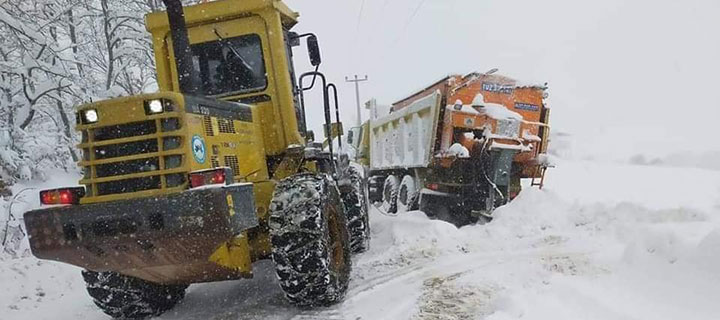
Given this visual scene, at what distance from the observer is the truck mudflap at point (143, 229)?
3.84 metres

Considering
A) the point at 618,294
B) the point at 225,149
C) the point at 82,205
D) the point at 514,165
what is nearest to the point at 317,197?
the point at 225,149

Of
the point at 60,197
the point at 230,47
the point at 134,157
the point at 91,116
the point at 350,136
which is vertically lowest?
the point at 60,197

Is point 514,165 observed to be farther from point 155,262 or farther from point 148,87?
point 148,87

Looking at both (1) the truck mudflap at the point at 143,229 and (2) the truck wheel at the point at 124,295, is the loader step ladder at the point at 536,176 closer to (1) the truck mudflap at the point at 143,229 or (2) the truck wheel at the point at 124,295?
(2) the truck wheel at the point at 124,295

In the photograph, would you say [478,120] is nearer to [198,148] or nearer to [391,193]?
[391,193]

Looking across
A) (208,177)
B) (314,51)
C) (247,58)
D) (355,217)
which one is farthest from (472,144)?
(208,177)

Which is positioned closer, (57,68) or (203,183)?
(203,183)

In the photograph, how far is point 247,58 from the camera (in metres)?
5.75

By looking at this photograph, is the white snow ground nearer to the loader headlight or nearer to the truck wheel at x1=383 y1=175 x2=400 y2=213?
the loader headlight

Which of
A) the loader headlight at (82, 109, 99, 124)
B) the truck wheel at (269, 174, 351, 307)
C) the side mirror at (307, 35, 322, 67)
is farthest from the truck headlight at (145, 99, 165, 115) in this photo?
the side mirror at (307, 35, 322, 67)

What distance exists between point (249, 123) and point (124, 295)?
5.75ft

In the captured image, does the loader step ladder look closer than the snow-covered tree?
Yes

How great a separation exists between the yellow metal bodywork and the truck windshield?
0.06 meters

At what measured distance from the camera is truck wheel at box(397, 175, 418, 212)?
11242mm
